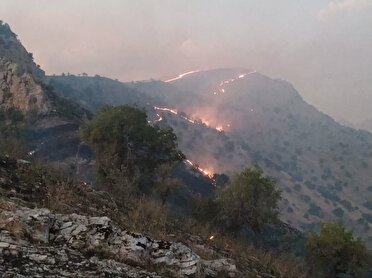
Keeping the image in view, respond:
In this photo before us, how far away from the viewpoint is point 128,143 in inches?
2405

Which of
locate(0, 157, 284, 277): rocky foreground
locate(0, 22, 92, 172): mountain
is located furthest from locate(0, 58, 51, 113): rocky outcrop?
locate(0, 157, 284, 277): rocky foreground

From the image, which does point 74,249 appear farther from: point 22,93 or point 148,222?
point 22,93

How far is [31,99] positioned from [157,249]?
9933 centimetres

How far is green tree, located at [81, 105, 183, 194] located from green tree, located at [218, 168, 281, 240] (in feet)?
42.2

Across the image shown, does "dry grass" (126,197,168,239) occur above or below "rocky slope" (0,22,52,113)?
below

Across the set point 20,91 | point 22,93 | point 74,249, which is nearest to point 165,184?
point 74,249

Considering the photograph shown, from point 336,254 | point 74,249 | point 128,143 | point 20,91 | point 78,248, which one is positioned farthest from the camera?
point 20,91

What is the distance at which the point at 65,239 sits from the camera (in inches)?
511

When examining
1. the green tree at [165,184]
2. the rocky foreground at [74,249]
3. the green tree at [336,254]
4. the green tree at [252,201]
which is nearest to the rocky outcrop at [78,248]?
the rocky foreground at [74,249]

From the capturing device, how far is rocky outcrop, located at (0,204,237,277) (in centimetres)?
1132

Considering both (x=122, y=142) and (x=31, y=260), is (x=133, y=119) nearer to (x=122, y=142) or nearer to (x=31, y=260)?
(x=122, y=142)

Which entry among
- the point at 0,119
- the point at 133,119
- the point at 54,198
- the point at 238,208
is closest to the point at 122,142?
the point at 133,119

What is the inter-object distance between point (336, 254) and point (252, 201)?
11.8 meters

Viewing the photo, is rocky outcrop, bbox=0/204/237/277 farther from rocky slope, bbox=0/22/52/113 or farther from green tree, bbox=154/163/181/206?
rocky slope, bbox=0/22/52/113
